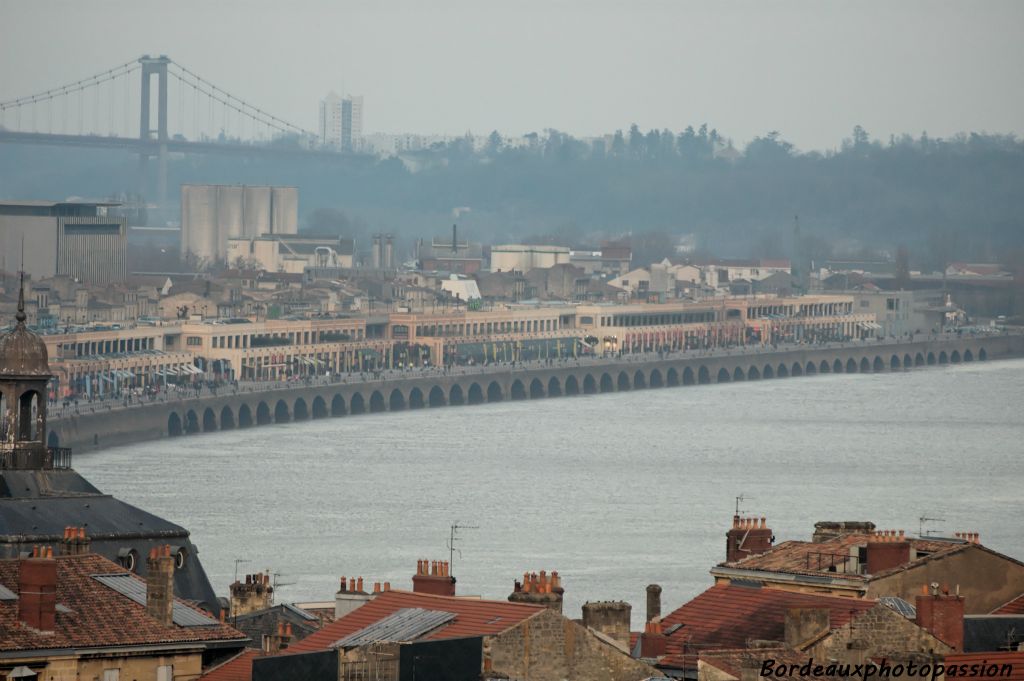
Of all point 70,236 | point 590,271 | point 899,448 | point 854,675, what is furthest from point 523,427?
point 590,271

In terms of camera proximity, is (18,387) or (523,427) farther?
(523,427)

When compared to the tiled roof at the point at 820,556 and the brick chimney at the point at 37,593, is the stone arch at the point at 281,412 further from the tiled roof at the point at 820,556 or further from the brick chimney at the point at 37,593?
the brick chimney at the point at 37,593

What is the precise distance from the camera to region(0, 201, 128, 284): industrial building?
113125mm

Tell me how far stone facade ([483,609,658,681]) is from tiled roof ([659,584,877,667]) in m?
1.37

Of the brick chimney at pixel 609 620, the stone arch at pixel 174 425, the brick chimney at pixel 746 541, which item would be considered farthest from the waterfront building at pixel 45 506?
the stone arch at pixel 174 425

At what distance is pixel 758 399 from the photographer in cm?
8431

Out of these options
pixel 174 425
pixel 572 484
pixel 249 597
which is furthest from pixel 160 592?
pixel 174 425

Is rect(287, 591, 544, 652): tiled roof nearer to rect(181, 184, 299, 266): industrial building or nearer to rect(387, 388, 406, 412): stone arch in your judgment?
rect(387, 388, 406, 412): stone arch

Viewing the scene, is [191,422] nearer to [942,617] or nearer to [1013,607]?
[1013,607]

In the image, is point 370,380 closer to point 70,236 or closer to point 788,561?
point 70,236

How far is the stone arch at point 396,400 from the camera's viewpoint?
8081 cm

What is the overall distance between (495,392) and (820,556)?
2669 inches

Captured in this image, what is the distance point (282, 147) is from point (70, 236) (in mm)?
80713

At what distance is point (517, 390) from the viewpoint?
87.5m
